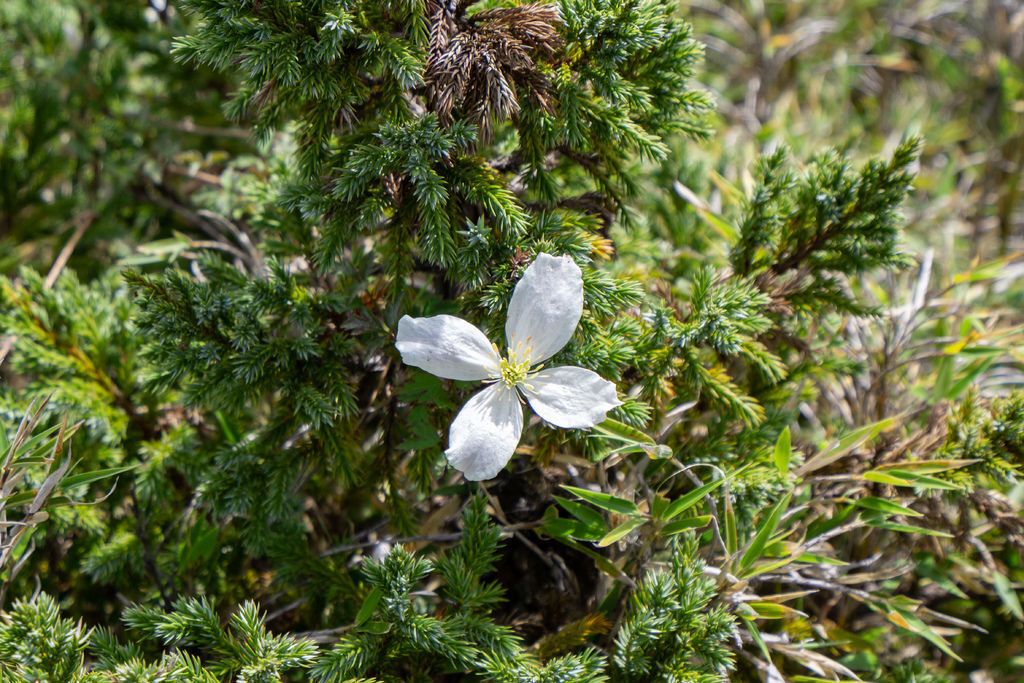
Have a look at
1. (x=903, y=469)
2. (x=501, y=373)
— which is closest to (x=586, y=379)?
(x=501, y=373)

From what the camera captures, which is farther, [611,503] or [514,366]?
[611,503]

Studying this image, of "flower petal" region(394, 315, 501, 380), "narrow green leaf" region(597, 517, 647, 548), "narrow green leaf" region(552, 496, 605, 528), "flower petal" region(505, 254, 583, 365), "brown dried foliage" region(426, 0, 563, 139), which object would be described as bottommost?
"narrow green leaf" region(552, 496, 605, 528)

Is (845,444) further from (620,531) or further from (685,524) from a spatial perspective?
(620,531)

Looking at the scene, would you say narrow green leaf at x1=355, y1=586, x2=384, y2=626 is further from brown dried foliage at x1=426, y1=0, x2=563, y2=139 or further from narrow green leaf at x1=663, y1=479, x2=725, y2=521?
brown dried foliage at x1=426, y1=0, x2=563, y2=139

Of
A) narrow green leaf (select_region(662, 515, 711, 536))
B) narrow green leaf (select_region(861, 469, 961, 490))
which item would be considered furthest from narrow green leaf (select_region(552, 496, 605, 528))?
narrow green leaf (select_region(861, 469, 961, 490))

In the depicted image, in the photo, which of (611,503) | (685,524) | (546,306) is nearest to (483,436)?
(546,306)

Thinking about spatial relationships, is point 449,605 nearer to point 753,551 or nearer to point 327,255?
point 753,551
